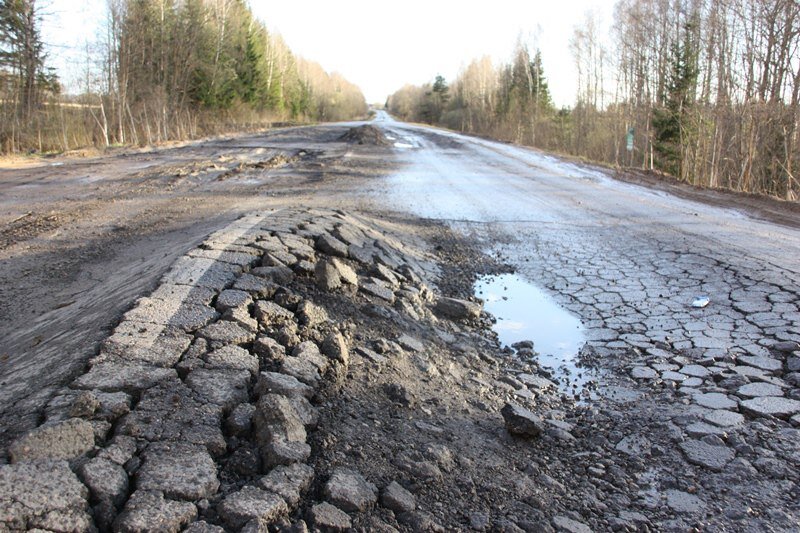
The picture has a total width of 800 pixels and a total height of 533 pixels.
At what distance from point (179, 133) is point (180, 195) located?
727 inches


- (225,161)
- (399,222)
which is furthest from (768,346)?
(225,161)

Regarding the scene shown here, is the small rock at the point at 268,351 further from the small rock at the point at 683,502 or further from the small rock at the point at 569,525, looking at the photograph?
the small rock at the point at 683,502

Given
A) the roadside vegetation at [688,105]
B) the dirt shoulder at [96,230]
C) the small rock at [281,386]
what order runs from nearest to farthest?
the small rock at [281,386] → the dirt shoulder at [96,230] → the roadside vegetation at [688,105]

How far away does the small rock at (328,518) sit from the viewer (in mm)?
1944

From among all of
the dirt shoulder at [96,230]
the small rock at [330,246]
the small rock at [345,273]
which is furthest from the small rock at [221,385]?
the small rock at [330,246]

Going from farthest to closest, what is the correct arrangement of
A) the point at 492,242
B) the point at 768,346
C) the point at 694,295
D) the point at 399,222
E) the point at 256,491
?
1. the point at 399,222
2. the point at 492,242
3. the point at 694,295
4. the point at 768,346
5. the point at 256,491

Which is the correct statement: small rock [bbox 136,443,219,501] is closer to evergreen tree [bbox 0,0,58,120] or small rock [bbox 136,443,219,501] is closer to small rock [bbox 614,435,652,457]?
small rock [bbox 614,435,652,457]

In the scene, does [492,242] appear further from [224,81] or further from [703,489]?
[224,81]

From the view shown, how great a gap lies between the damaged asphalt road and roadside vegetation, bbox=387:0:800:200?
9.02 metres

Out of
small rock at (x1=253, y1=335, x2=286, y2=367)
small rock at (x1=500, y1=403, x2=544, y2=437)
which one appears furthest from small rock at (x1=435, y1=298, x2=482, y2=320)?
small rock at (x1=253, y1=335, x2=286, y2=367)

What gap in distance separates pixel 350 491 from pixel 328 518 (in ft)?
0.59

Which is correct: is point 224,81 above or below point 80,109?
above

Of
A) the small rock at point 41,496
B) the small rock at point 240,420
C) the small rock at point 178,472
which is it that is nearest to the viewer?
the small rock at point 41,496

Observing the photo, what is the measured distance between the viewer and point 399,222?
811 cm
